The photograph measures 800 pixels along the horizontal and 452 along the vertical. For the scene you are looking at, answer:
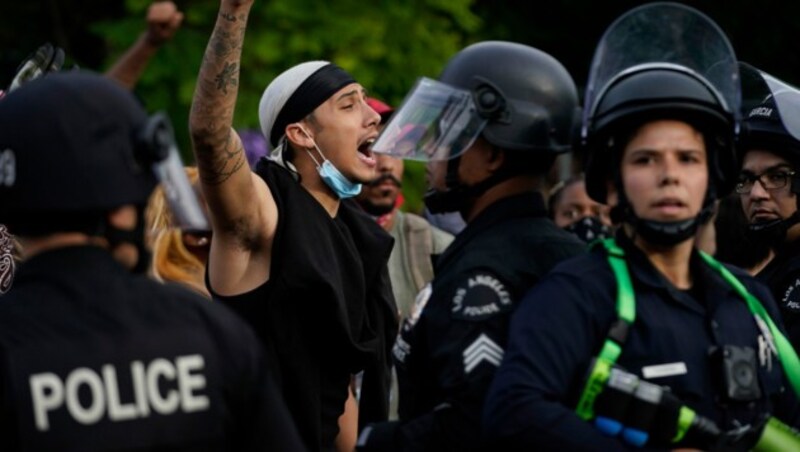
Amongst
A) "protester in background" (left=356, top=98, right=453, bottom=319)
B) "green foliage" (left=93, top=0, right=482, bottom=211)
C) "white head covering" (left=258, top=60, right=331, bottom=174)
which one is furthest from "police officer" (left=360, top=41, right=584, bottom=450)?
"green foliage" (left=93, top=0, right=482, bottom=211)

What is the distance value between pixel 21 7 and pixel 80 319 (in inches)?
606

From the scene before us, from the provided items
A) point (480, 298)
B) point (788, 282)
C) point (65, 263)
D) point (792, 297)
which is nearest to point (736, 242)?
point (788, 282)

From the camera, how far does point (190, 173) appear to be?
26.5 feet

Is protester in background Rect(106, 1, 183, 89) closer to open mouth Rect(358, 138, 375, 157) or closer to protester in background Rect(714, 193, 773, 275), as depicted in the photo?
open mouth Rect(358, 138, 375, 157)

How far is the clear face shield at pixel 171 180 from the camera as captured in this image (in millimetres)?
4191

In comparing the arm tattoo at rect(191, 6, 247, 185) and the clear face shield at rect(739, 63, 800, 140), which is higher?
the arm tattoo at rect(191, 6, 247, 185)

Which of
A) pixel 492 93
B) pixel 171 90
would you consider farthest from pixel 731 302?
pixel 171 90

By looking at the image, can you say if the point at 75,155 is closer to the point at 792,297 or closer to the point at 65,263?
the point at 65,263

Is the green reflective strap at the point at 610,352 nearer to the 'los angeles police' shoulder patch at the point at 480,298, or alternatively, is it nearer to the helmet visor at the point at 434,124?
the 'los angeles police' shoulder patch at the point at 480,298

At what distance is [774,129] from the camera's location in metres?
7.41

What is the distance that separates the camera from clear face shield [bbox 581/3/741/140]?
17.4 ft

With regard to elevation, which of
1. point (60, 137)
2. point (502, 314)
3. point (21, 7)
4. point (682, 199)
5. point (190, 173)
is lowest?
point (21, 7)

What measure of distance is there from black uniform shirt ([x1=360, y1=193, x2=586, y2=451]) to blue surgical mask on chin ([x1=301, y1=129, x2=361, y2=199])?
1617mm

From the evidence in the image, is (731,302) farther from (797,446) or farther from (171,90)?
(171,90)
